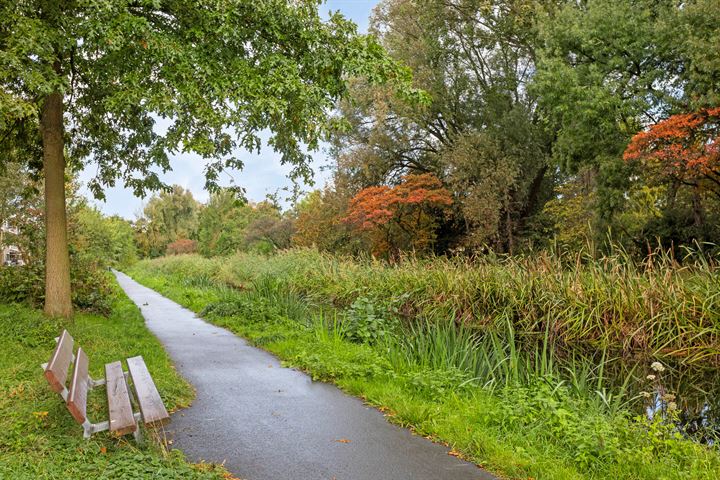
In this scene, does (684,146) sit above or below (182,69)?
below

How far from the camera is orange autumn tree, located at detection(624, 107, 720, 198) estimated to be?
46.0 ft

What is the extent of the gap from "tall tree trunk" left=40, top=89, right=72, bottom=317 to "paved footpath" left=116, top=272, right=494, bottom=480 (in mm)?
3684

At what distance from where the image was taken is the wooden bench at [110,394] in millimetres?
3590

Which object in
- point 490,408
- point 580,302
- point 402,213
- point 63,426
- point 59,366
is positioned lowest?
point 490,408

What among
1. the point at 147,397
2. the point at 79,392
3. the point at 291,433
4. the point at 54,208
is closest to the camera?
the point at 79,392

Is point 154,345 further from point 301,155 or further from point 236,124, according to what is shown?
point 301,155

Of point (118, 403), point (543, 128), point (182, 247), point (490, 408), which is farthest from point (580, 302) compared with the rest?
point (182, 247)

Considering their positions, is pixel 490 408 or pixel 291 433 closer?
pixel 291 433

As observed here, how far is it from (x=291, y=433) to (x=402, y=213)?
22133 mm

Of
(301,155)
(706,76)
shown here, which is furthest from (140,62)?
(706,76)

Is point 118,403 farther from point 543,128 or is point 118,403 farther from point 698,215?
point 543,128

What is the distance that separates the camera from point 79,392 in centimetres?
399

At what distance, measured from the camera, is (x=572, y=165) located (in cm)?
1919

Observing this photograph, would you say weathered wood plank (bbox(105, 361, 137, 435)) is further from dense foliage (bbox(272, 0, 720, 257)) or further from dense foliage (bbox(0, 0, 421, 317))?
dense foliage (bbox(272, 0, 720, 257))
